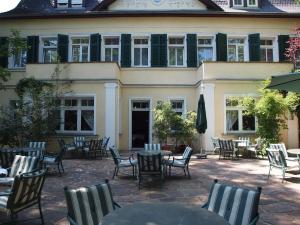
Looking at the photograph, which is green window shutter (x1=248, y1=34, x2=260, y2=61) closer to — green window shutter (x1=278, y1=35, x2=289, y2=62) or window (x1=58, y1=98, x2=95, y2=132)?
green window shutter (x1=278, y1=35, x2=289, y2=62)

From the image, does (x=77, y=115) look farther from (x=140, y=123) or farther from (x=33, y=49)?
(x=33, y=49)

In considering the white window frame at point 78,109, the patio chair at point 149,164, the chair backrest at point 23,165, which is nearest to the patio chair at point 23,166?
the chair backrest at point 23,165

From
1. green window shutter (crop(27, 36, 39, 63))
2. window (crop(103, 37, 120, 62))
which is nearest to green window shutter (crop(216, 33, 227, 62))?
window (crop(103, 37, 120, 62))

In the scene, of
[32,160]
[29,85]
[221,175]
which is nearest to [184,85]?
[29,85]

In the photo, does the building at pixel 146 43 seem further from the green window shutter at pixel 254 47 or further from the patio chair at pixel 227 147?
the patio chair at pixel 227 147

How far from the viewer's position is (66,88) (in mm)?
16984

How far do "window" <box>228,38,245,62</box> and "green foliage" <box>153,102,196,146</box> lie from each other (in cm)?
507

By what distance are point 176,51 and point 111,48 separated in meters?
3.40

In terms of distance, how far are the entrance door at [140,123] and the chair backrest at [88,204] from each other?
46.4 feet

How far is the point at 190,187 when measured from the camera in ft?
28.3

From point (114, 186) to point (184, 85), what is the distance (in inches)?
410

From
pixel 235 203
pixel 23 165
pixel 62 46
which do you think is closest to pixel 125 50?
pixel 62 46

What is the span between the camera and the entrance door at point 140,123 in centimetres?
1848

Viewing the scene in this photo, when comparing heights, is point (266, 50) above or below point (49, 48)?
below
